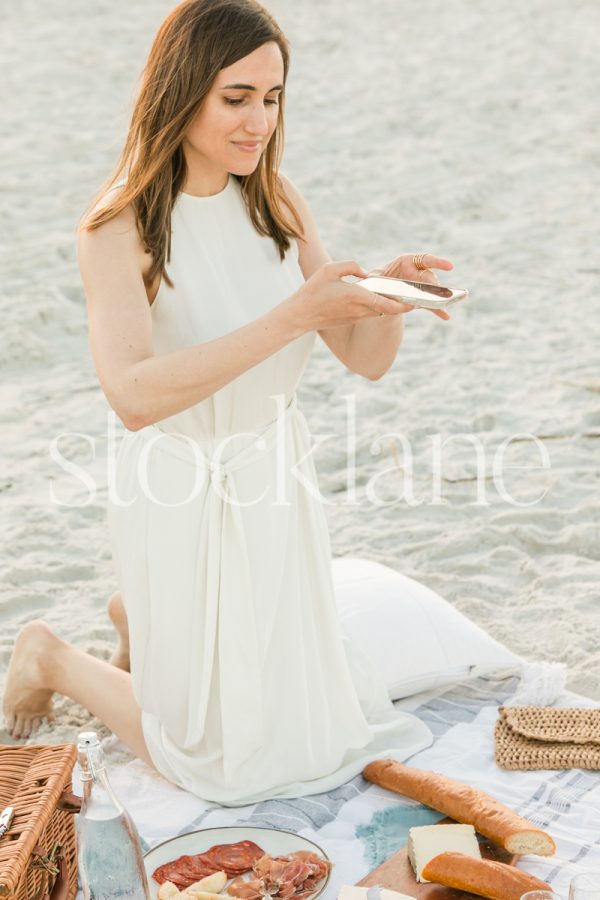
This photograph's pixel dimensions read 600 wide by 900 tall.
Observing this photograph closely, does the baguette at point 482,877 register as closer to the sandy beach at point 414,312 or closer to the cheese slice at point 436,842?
the cheese slice at point 436,842

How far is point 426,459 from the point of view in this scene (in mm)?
5406

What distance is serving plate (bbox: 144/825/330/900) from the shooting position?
2.88 m

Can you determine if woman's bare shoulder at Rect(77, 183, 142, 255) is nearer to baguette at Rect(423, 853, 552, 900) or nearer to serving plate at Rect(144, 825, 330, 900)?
serving plate at Rect(144, 825, 330, 900)

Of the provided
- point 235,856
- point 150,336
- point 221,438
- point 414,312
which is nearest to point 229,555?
point 221,438

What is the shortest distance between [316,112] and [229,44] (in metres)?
7.70

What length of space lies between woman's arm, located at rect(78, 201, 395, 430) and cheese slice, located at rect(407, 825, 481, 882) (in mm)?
1102

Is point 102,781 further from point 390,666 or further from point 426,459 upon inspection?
point 426,459

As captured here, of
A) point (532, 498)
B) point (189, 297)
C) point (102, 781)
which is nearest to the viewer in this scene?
point (102, 781)

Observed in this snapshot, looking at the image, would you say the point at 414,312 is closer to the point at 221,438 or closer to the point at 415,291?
the point at 221,438

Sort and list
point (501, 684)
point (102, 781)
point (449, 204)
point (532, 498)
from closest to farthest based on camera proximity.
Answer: point (102, 781) → point (501, 684) → point (532, 498) → point (449, 204)

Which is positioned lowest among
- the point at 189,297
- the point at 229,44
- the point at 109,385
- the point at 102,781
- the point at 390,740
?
the point at 390,740

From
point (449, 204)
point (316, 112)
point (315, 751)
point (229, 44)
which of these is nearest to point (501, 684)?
point (315, 751)

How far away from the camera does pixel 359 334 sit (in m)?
3.31

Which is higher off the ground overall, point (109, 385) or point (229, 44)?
point (229, 44)
